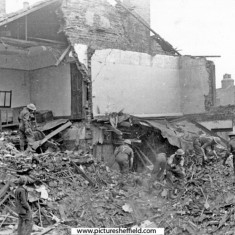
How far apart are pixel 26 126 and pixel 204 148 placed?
563 centimetres

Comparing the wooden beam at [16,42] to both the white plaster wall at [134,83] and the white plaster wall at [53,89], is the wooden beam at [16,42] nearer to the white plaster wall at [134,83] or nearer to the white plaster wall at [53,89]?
the white plaster wall at [53,89]

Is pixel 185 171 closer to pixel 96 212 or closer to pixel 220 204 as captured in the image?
pixel 220 204

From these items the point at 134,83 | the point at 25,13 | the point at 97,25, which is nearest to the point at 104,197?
the point at 134,83

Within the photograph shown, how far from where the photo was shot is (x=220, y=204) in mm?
10781

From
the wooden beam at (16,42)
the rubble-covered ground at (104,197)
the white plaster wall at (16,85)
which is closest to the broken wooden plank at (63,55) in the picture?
the wooden beam at (16,42)

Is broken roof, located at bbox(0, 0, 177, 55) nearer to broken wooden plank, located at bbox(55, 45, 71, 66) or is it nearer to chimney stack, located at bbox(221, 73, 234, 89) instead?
broken wooden plank, located at bbox(55, 45, 71, 66)

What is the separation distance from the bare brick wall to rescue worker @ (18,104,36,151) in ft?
11.1

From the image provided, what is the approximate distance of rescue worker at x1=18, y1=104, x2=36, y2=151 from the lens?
13.6 meters

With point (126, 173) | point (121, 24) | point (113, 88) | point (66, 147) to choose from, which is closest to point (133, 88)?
point (113, 88)

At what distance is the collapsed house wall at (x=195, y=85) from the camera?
18.8 metres

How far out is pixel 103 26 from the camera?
56.3 ft

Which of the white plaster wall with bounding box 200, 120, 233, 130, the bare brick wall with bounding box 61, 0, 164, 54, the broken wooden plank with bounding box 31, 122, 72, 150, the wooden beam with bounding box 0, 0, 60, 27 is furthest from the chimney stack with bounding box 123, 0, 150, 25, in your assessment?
the broken wooden plank with bounding box 31, 122, 72, 150

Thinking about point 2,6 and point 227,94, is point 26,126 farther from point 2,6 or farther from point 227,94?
point 227,94

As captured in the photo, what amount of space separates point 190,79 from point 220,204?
9367 millimetres
